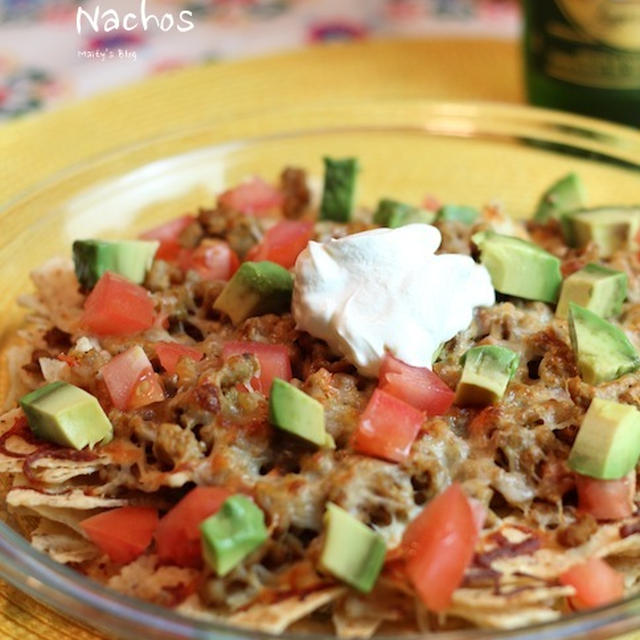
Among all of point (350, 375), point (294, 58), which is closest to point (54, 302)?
point (350, 375)

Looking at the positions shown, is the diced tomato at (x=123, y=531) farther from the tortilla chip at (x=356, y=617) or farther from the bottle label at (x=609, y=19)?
the bottle label at (x=609, y=19)

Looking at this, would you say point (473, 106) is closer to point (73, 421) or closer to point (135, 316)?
point (135, 316)

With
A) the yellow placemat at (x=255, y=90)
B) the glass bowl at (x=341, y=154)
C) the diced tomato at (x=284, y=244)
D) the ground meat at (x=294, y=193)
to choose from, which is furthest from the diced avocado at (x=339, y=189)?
the yellow placemat at (x=255, y=90)

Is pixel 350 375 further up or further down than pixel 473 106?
further down

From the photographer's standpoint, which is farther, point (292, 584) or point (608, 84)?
point (608, 84)

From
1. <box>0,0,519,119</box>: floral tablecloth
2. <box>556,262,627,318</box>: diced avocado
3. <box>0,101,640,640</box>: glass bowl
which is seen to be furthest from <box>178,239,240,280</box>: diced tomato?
<box>0,0,519,119</box>: floral tablecloth

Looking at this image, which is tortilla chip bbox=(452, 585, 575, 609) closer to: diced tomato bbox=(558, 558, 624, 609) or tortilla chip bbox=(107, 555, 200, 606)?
diced tomato bbox=(558, 558, 624, 609)
